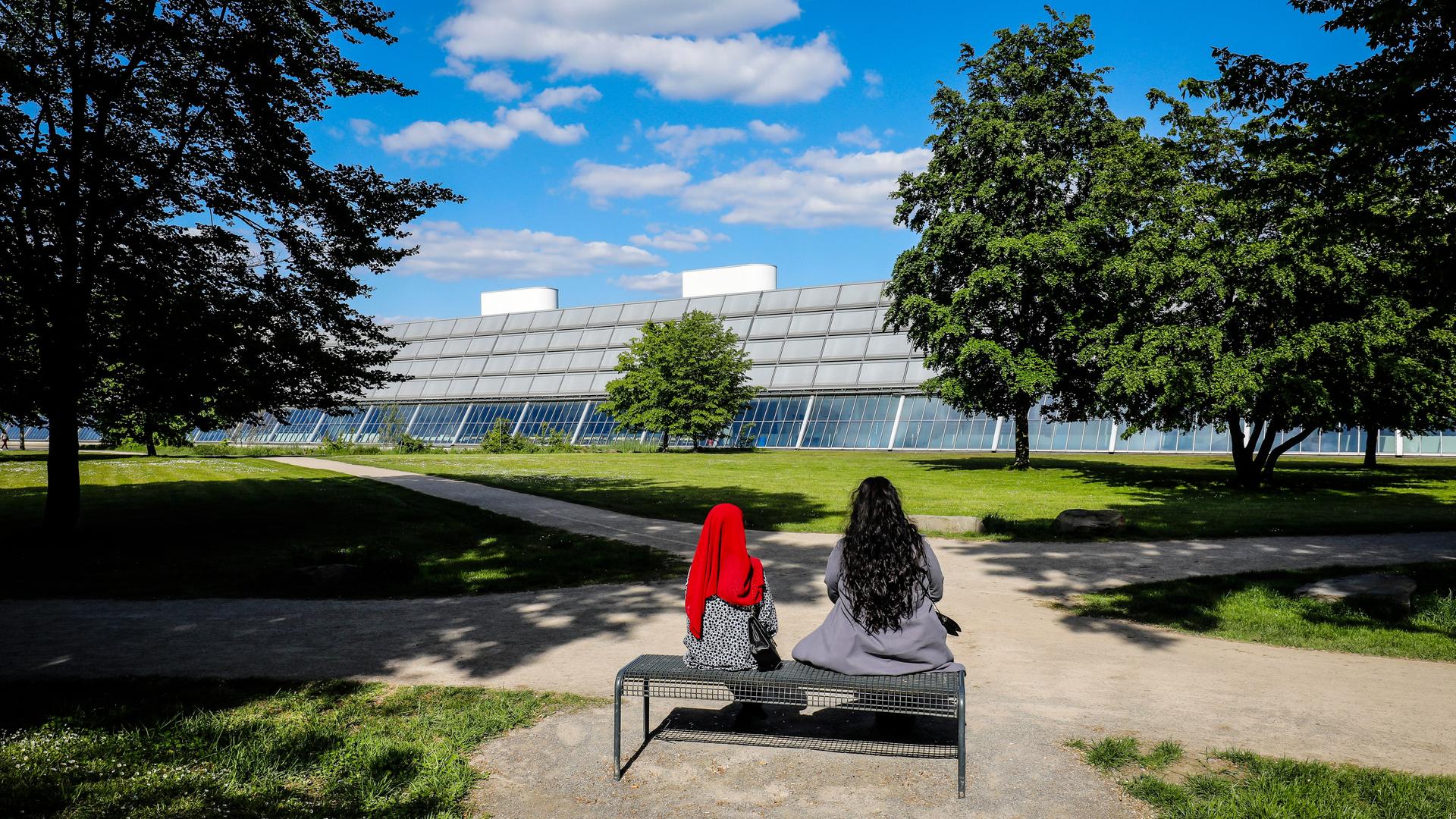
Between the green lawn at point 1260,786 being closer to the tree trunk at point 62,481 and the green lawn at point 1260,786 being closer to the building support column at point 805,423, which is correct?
the tree trunk at point 62,481

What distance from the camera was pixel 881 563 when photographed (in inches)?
210

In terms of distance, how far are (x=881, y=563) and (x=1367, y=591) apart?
288 inches

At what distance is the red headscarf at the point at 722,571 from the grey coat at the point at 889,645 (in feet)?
1.72

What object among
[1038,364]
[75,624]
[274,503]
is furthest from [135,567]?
[1038,364]

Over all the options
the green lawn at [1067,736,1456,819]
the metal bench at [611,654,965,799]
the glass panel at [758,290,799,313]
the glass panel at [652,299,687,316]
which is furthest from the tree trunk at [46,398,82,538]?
the glass panel at [652,299,687,316]

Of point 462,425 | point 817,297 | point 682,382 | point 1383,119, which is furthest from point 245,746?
point 462,425

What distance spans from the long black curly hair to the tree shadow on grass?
1023cm

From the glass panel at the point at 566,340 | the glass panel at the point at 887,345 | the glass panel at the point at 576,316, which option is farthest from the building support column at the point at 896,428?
the glass panel at the point at 576,316

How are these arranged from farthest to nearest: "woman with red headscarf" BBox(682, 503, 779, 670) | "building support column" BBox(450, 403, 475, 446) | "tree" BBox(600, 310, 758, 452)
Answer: "building support column" BBox(450, 403, 475, 446) < "tree" BBox(600, 310, 758, 452) < "woman with red headscarf" BBox(682, 503, 779, 670)

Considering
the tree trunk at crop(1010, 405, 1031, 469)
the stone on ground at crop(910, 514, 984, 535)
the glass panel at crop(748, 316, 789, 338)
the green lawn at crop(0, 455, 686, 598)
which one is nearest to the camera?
the green lawn at crop(0, 455, 686, 598)

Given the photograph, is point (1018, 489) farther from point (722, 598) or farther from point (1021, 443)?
point (722, 598)

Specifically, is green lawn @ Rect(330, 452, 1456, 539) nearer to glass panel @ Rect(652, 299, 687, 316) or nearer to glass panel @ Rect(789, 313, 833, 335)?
glass panel @ Rect(789, 313, 833, 335)

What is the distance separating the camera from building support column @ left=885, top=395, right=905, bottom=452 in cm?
4859

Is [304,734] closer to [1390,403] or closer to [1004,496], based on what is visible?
[1004,496]
